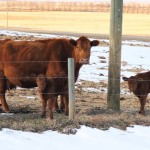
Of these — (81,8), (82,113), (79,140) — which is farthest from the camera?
(81,8)

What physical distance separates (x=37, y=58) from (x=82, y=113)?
5.77 feet

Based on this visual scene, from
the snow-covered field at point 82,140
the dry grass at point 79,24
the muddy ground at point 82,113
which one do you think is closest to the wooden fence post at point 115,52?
the muddy ground at point 82,113

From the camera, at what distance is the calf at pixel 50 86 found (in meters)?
7.78

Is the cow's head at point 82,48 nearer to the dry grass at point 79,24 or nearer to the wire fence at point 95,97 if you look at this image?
the wire fence at point 95,97

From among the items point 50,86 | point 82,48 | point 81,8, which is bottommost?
point 50,86

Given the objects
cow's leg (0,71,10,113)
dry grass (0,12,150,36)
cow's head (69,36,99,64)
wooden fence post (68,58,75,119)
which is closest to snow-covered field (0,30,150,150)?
wooden fence post (68,58,75,119)

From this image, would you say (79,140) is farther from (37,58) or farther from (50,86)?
(37,58)

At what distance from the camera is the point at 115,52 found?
28.3 feet

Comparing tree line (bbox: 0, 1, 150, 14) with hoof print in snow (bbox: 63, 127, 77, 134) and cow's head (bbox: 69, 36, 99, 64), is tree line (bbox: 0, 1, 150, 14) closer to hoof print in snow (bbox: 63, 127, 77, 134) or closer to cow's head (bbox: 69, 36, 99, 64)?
cow's head (bbox: 69, 36, 99, 64)

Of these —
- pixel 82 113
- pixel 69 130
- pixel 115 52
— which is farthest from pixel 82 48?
pixel 69 130

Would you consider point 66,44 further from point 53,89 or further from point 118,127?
point 118,127

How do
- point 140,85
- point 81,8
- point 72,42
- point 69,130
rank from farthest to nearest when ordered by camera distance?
point 81,8, point 140,85, point 72,42, point 69,130

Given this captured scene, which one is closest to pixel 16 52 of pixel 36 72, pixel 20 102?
pixel 36 72

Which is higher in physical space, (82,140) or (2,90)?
(2,90)
